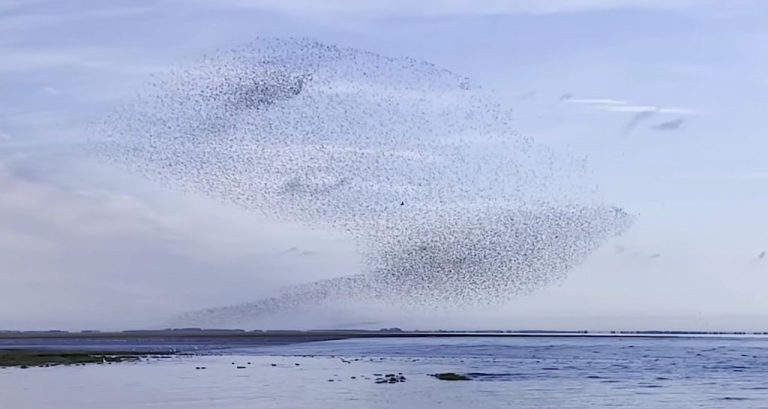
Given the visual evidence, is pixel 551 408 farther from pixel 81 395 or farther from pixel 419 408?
pixel 81 395

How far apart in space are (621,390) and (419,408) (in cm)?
1850

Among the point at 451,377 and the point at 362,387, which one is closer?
the point at 362,387

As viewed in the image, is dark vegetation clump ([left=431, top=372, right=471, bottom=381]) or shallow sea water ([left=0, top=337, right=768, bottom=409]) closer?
shallow sea water ([left=0, top=337, right=768, bottom=409])

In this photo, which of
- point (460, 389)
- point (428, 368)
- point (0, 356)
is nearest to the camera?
point (460, 389)

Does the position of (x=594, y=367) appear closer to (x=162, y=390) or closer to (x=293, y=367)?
(x=293, y=367)

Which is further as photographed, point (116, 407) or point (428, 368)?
point (428, 368)

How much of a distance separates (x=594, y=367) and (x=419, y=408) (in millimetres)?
48166

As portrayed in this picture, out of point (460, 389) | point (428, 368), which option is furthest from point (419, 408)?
point (428, 368)

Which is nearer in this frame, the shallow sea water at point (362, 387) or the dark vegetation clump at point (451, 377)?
the shallow sea water at point (362, 387)

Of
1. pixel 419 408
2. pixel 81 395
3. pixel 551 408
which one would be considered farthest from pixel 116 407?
pixel 551 408

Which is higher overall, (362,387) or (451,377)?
(451,377)

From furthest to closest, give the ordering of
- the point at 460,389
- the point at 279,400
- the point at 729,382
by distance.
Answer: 1. the point at 729,382
2. the point at 460,389
3. the point at 279,400

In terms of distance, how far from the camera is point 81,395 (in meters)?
57.0

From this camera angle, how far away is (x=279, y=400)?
5484cm
